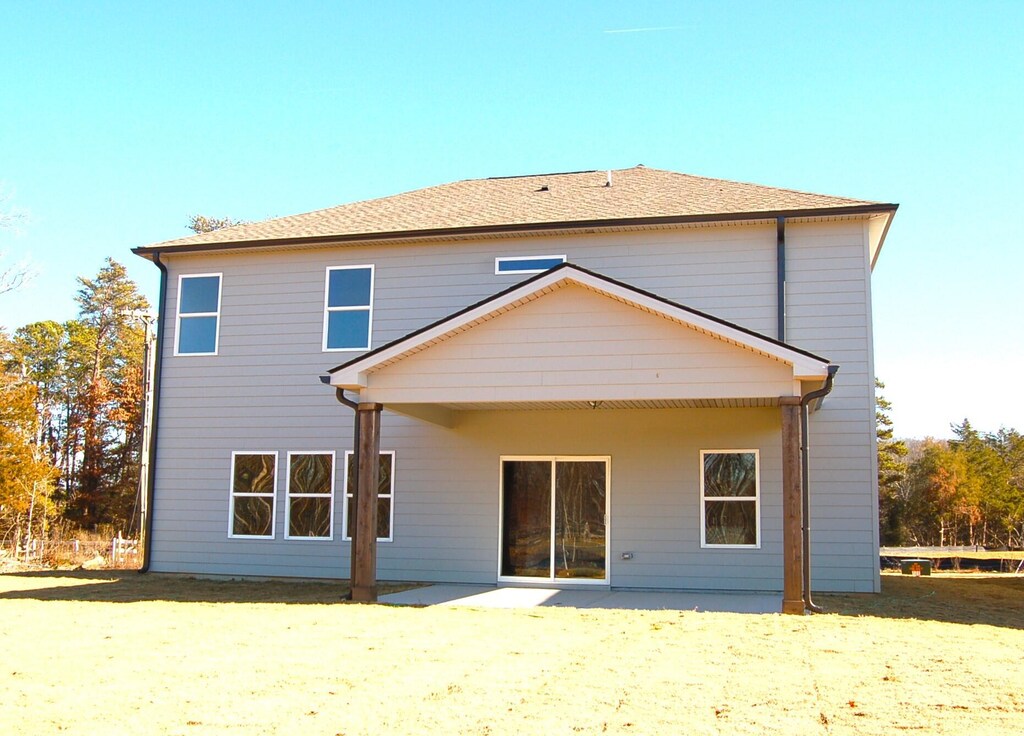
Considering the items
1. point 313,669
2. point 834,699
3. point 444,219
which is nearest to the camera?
point 834,699

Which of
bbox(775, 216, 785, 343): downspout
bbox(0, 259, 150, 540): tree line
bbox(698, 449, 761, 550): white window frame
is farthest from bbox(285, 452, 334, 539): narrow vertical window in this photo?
bbox(0, 259, 150, 540): tree line

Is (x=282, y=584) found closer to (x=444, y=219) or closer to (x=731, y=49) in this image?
(x=444, y=219)

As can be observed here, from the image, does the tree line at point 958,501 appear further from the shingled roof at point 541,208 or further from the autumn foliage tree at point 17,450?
the autumn foliage tree at point 17,450

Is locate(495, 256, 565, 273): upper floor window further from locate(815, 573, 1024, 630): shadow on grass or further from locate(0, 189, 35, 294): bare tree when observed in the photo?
locate(0, 189, 35, 294): bare tree

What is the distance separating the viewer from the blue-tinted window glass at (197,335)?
17.0 m

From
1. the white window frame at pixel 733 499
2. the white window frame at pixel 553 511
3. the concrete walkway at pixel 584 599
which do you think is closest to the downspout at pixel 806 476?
the concrete walkway at pixel 584 599

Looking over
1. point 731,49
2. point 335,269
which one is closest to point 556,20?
point 731,49

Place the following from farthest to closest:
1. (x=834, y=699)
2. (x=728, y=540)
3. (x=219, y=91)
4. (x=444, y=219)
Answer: (x=219, y=91) < (x=444, y=219) < (x=728, y=540) < (x=834, y=699)

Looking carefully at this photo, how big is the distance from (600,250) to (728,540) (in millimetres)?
4901

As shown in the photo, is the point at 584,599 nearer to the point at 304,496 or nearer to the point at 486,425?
the point at 486,425

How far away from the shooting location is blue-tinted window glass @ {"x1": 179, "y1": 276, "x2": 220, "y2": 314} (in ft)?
56.2

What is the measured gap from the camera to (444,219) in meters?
16.6

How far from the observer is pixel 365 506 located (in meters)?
12.9

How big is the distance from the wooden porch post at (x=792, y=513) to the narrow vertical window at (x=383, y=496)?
262 inches
